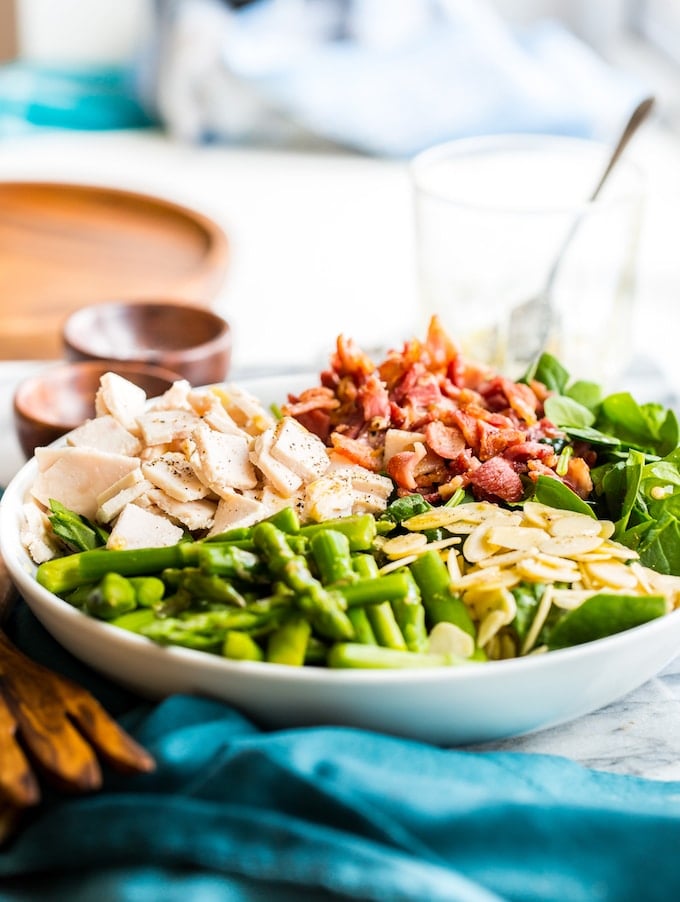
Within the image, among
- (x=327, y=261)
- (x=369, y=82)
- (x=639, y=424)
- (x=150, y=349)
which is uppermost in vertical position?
(x=369, y=82)

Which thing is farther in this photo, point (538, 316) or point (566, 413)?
point (538, 316)

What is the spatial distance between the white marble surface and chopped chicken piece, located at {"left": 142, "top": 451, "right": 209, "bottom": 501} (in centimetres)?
48

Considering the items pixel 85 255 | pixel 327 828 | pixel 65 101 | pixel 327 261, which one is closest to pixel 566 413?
pixel 327 828

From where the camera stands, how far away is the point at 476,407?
1574 millimetres

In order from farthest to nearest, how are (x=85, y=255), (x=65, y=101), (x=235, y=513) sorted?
Answer: 1. (x=65, y=101)
2. (x=85, y=255)
3. (x=235, y=513)

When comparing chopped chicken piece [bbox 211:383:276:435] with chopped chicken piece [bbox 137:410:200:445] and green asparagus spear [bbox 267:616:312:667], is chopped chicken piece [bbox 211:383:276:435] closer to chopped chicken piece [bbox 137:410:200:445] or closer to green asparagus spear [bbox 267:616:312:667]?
chopped chicken piece [bbox 137:410:200:445]

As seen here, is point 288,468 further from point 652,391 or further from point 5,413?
point 652,391

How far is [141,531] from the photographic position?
135cm

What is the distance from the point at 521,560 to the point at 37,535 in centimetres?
60

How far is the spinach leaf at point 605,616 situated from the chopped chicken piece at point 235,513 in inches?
15.1

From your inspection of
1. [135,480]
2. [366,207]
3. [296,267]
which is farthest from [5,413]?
[366,207]

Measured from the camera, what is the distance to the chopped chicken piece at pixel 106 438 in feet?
4.92

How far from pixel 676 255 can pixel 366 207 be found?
1.14 meters

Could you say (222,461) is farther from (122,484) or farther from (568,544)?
(568,544)
